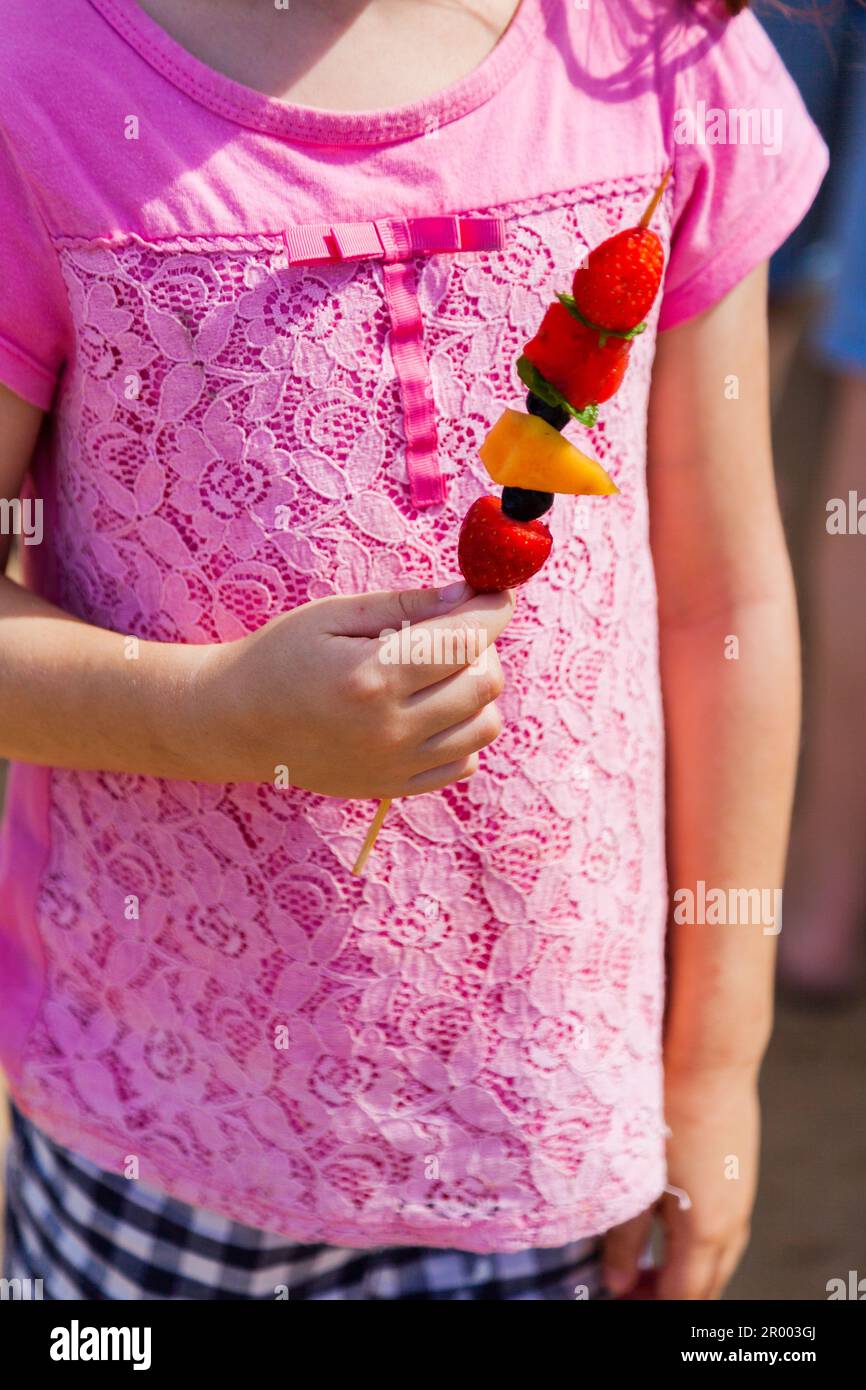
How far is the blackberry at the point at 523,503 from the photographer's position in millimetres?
923

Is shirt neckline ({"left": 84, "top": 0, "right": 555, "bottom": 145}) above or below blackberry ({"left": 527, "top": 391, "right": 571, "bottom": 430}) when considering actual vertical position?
above

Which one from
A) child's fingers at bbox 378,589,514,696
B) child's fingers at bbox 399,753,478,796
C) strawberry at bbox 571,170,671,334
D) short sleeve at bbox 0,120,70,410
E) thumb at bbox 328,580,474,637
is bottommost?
child's fingers at bbox 399,753,478,796

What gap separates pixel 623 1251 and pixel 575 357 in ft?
2.54

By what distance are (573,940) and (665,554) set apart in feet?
1.10

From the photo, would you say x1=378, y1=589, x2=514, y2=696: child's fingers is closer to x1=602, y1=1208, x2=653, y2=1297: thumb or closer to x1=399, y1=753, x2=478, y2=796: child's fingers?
x1=399, y1=753, x2=478, y2=796: child's fingers

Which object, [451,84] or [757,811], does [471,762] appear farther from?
[451,84]

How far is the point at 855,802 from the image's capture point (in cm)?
279

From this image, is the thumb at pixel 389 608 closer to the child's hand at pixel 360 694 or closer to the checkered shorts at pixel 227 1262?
the child's hand at pixel 360 694

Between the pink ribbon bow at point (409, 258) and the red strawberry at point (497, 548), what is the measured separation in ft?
0.28

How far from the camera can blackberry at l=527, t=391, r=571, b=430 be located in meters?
0.92

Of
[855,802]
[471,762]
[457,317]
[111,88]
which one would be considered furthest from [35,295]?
[855,802]

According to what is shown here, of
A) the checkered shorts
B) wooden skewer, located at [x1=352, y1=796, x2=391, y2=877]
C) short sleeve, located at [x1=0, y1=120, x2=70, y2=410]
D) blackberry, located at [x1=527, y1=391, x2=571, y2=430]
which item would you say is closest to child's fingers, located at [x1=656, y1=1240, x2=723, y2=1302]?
the checkered shorts

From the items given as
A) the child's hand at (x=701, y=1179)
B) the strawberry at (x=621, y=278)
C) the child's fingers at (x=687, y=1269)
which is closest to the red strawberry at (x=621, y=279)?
the strawberry at (x=621, y=278)

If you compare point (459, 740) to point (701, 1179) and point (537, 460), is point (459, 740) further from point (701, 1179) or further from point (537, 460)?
point (701, 1179)
